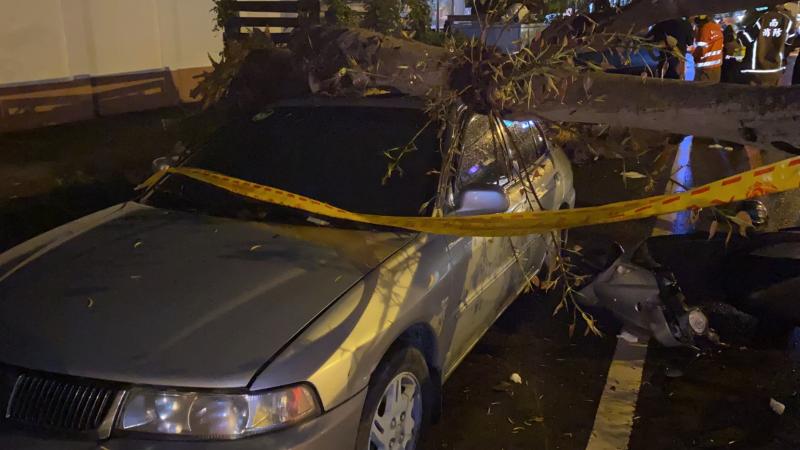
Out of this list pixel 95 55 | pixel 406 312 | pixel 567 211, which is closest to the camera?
pixel 406 312

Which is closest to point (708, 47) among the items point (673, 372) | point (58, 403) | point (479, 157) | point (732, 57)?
point (732, 57)

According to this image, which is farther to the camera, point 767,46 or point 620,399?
point 767,46

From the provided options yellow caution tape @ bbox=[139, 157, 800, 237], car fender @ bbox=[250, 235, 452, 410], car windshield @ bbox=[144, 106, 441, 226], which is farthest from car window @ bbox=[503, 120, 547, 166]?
car fender @ bbox=[250, 235, 452, 410]

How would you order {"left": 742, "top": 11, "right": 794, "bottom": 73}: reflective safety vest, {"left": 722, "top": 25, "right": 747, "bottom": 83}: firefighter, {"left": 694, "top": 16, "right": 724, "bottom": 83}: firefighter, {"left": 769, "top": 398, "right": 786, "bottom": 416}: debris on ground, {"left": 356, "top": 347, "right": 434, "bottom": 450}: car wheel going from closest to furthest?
{"left": 356, "top": 347, "right": 434, "bottom": 450}: car wheel, {"left": 769, "top": 398, "right": 786, "bottom": 416}: debris on ground, {"left": 742, "top": 11, "right": 794, "bottom": 73}: reflective safety vest, {"left": 694, "top": 16, "right": 724, "bottom": 83}: firefighter, {"left": 722, "top": 25, "right": 747, "bottom": 83}: firefighter

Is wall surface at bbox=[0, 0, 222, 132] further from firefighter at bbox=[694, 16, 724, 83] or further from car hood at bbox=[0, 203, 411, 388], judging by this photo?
car hood at bbox=[0, 203, 411, 388]

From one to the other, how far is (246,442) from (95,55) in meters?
10.3

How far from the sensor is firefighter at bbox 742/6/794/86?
900 cm

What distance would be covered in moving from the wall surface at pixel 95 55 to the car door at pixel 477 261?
737cm

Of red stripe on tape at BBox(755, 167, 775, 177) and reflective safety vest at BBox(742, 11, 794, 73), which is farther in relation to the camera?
reflective safety vest at BBox(742, 11, 794, 73)

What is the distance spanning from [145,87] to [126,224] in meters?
9.45

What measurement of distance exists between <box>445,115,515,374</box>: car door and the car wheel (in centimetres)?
37

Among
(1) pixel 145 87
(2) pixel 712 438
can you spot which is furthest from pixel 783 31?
(1) pixel 145 87

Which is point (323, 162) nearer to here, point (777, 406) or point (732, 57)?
point (777, 406)

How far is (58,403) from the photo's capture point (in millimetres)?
2430
